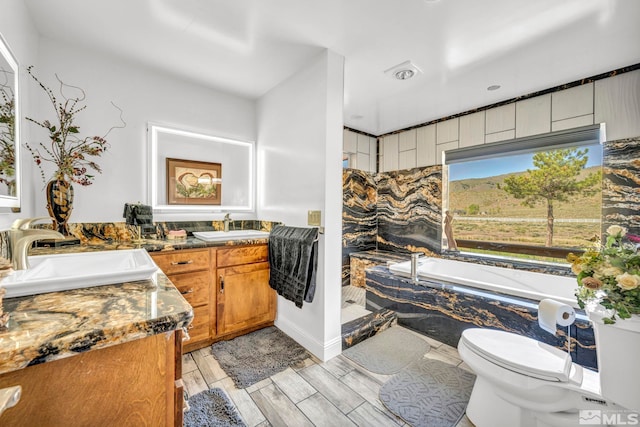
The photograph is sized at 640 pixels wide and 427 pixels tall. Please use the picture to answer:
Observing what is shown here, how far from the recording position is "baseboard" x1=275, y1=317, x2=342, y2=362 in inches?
80.2

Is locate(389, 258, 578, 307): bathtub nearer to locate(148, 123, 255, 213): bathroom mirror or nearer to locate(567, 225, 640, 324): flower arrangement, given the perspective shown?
locate(567, 225, 640, 324): flower arrangement

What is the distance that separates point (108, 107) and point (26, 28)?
60 cm

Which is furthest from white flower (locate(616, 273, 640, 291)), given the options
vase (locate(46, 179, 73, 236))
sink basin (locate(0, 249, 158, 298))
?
vase (locate(46, 179, 73, 236))

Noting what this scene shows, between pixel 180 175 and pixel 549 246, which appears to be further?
pixel 549 246

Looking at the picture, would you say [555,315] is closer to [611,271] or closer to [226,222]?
[611,271]

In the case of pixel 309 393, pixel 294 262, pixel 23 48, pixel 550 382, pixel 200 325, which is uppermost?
pixel 23 48

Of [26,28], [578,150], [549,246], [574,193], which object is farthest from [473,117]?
[26,28]

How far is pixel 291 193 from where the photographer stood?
7.86 ft

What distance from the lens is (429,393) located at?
1676 millimetres

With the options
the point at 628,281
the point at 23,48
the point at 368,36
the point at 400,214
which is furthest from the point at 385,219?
the point at 23,48

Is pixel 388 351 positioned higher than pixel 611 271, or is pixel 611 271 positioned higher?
pixel 611 271

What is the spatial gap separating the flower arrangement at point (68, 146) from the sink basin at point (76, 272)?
792 millimetres

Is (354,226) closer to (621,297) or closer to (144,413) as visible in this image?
(621,297)

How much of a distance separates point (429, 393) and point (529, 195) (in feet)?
7.91
